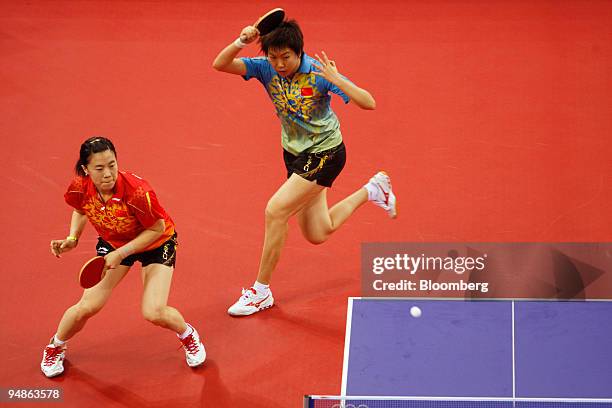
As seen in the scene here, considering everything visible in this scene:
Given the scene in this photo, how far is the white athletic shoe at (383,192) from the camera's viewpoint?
21.7 ft

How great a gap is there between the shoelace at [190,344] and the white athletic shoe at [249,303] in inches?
20.8

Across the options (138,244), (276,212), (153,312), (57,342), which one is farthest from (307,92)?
(57,342)

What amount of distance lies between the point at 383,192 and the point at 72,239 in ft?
7.62

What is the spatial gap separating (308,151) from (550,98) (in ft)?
10.5

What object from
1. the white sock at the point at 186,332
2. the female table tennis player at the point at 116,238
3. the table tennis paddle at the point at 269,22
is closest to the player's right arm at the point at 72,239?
the female table tennis player at the point at 116,238

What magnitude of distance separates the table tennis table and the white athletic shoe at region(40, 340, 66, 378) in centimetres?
166

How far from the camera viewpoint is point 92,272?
5113 mm

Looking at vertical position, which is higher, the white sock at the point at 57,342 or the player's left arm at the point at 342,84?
the player's left arm at the point at 342,84

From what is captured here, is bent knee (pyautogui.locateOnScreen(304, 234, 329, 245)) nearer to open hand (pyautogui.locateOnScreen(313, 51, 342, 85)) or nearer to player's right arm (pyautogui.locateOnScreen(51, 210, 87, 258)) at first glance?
open hand (pyautogui.locateOnScreen(313, 51, 342, 85))

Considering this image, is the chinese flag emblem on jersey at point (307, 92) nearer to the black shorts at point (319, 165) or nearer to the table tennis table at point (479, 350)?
the black shorts at point (319, 165)

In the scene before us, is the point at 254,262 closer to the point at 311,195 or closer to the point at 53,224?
the point at 311,195

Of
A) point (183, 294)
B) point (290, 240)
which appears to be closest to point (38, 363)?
point (183, 294)

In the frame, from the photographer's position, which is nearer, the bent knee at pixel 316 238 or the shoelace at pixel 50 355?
the shoelace at pixel 50 355

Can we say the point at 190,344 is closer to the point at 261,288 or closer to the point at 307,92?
the point at 261,288
